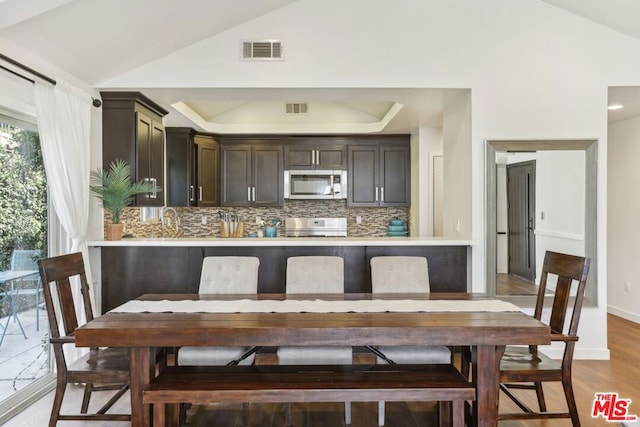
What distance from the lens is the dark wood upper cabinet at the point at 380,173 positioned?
19.2 ft

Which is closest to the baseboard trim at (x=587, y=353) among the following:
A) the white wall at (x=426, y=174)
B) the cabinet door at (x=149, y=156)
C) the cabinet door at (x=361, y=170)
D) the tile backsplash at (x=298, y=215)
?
the white wall at (x=426, y=174)

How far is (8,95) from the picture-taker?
103 inches

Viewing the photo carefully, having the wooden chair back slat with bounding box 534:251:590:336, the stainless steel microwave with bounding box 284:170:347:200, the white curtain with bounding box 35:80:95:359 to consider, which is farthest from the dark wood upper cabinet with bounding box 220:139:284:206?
the wooden chair back slat with bounding box 534:251:590:336

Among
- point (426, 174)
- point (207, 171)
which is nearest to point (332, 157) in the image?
point (426, 174)

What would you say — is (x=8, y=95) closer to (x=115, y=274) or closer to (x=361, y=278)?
(x=115, y=274)

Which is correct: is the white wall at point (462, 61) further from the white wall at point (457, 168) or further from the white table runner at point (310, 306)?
the white table runner at point (310, 306)

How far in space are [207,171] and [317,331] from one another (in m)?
4.27

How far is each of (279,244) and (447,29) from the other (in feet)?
7.68

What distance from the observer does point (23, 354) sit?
2.92 m

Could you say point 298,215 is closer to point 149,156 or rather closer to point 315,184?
point 315,184

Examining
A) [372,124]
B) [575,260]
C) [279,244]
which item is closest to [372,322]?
[575,260]

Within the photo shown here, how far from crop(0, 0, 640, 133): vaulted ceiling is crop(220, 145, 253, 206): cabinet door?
1.26 m

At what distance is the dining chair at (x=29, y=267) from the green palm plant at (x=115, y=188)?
653 millimetres

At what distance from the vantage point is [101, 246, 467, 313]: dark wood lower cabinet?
359cm
